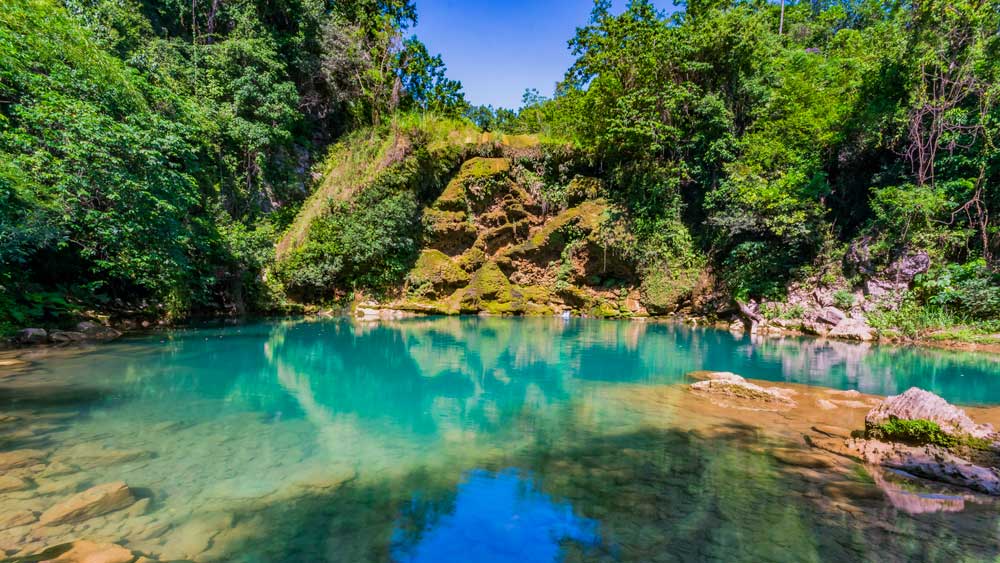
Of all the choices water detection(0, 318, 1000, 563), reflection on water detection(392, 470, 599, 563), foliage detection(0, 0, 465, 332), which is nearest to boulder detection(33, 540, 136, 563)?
water detection(0, 318, 1000, 563)

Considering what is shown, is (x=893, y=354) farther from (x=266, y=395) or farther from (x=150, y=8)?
(x=150, y=8)

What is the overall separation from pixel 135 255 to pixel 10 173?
10.8ft

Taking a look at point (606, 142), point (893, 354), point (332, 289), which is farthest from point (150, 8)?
point (893, 354)

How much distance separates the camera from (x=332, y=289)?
75.7 ft

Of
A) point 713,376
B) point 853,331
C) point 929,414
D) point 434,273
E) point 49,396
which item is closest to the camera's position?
point 929,414

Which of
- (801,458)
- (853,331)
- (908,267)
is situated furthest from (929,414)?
(908,267)

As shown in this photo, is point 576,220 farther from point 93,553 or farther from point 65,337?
point 93,553

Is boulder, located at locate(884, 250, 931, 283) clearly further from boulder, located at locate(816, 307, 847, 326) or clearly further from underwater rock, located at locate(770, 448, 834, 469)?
underwater rock, located at locate(770, 448, 834, 469)

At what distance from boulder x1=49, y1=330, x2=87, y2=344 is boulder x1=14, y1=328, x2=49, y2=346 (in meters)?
A: 0.15

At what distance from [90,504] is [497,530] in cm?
350

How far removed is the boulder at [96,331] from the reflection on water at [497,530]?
14.2 metres

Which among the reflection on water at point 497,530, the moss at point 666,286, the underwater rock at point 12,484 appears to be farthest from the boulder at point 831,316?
the underwater rock at point 12,484

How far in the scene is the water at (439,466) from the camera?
3229mm

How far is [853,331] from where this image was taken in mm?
14883
